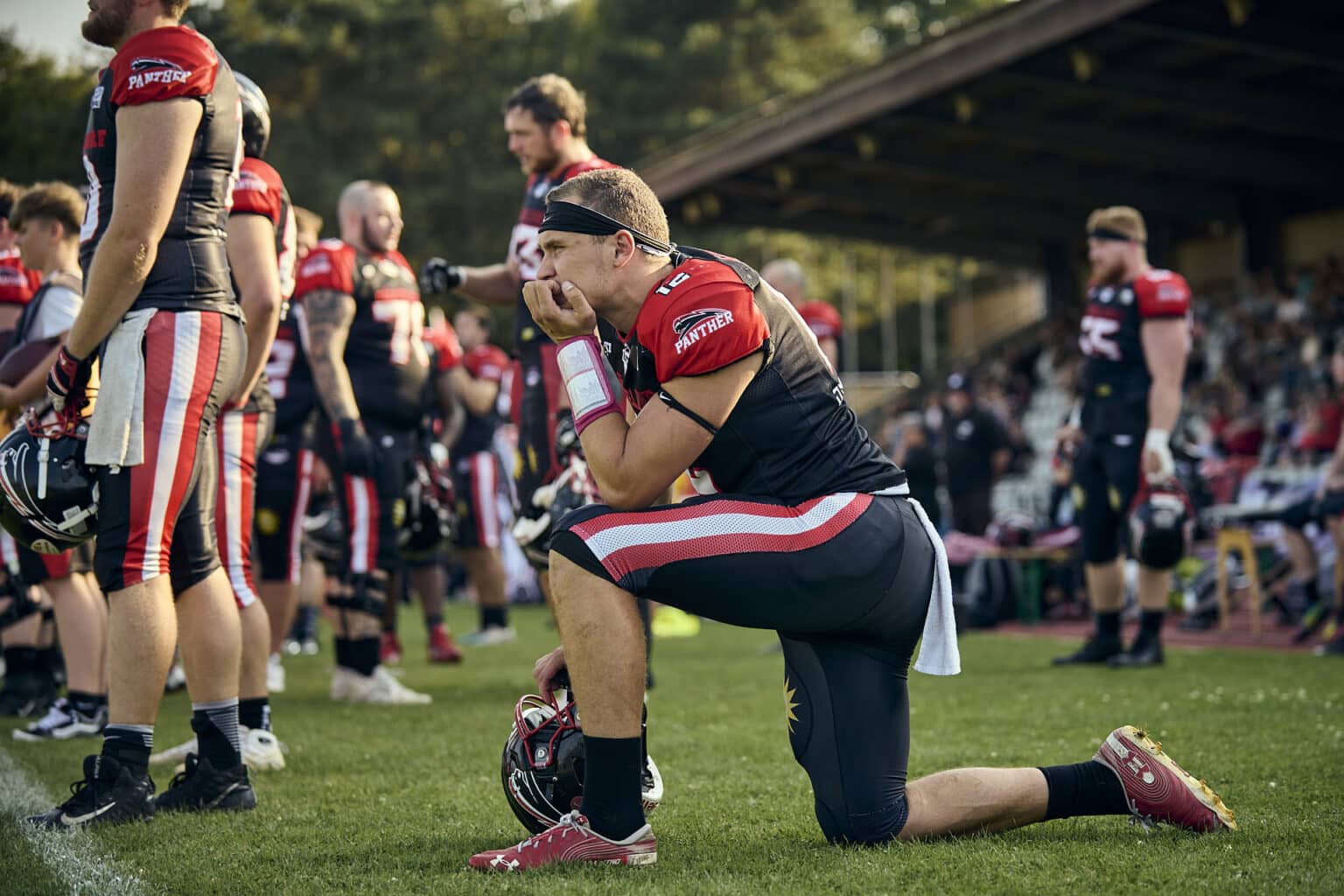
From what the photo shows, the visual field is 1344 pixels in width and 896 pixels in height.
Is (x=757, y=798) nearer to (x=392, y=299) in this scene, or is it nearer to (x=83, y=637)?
(x=83, y=637)

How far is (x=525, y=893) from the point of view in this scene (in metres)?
3.13

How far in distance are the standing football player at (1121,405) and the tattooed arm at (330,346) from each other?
4.00m

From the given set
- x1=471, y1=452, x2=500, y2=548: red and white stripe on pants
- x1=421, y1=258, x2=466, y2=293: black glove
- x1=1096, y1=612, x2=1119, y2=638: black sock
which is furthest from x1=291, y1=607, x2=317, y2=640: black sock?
x1=1096, y1=612, x2=1119, y2=638: black sock

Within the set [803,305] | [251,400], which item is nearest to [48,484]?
[251,400]

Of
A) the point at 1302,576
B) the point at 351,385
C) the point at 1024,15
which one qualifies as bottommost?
the point at 1302,576

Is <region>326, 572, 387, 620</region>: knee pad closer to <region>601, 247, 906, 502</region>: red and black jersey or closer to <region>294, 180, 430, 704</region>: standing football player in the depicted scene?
<region>294, 180, 430, 704</region>: standing football player

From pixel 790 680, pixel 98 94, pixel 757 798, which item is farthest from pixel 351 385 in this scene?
pixel 790 680

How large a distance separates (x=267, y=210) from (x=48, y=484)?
1286mm

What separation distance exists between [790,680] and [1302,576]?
8.46m

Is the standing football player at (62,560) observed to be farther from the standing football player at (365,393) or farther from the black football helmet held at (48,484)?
the black football helmet held at (48,484)

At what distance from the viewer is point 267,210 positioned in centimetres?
494

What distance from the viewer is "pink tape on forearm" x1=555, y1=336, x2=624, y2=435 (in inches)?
135

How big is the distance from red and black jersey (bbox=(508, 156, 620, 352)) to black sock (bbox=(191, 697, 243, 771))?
2542mm

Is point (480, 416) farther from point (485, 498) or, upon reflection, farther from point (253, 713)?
point (253, 713)
